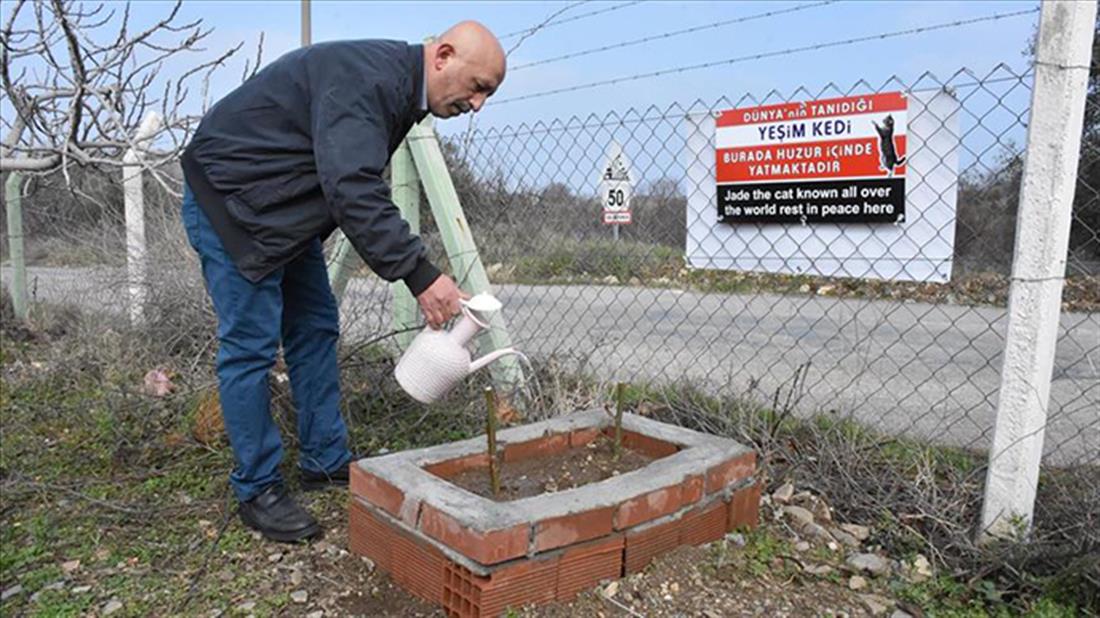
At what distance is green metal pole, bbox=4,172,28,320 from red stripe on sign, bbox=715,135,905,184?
6.10m

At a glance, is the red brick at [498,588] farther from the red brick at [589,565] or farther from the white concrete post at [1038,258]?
the white concrete post at [1038,258]

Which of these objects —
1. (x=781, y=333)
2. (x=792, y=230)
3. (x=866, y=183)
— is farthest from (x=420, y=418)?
(x=781, y=333)

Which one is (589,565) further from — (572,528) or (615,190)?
(615,190)

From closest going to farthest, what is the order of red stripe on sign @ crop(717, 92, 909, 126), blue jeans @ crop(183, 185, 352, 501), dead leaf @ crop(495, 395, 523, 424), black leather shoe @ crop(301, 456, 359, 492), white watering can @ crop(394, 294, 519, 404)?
white watering can @ crop(394, 294, 519, 404), blue jeans @ crop(183, 185, 352, 501), red stripe on sign @ crop(717, 92, 909, 126), black leather shoe @ crop(301, 456, 359, 492), dead leaf @ crop(495, 395, 523, 424)

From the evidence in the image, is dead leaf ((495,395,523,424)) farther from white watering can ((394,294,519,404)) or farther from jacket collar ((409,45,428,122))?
jacket collar ((409,45,428,122))

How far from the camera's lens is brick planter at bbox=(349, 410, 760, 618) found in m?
2.02

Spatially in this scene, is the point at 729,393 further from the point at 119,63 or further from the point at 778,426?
the point at 119,63

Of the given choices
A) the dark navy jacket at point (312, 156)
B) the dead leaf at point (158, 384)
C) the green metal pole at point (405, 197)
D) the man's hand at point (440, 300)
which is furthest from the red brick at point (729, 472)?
the dead leaf at point (158, 384)

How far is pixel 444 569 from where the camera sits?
6.92ft

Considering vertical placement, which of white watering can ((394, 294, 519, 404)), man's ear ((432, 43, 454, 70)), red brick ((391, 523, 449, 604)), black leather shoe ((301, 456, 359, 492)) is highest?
man's ear ((432, 43, 454, 70))

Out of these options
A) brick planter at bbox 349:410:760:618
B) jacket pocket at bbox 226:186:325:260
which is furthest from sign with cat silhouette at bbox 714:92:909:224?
jacket pocket at bbox 226:186:325:260

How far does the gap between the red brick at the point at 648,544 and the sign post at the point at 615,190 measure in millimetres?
1885

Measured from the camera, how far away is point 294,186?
2494 mm

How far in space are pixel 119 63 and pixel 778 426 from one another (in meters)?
2.68
